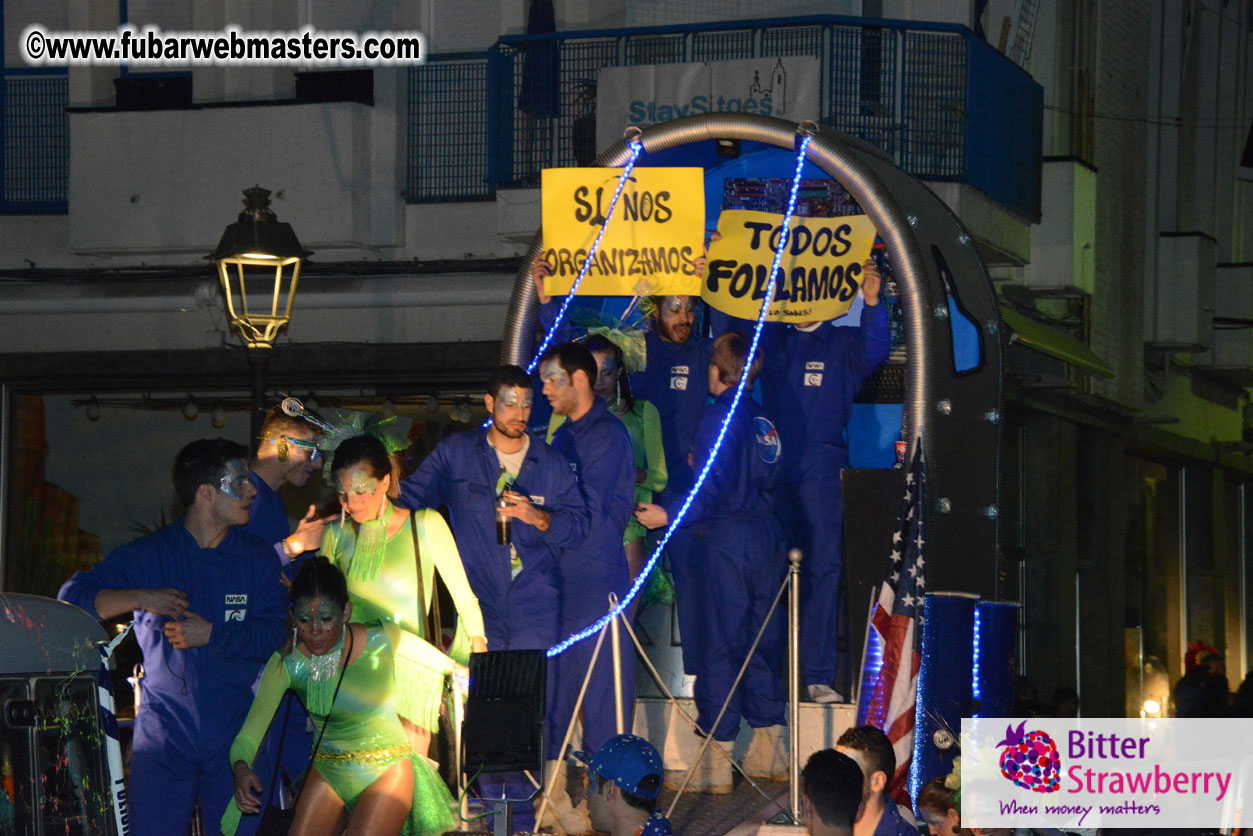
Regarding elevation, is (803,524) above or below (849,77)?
below

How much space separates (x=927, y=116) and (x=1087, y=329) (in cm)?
537

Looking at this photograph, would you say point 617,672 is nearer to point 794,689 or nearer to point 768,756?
point 794,689

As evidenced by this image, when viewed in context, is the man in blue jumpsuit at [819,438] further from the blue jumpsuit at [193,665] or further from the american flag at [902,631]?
the blue jumpsuit at [193,665]

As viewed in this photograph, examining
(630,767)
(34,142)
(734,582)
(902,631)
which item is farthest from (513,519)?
(34,142)

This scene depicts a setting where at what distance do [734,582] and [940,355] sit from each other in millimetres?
1661

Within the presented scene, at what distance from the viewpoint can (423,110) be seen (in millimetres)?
16953

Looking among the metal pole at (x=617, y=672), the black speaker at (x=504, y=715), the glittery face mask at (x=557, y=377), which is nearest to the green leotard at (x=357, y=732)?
the black speaker at (x=504, y=715)

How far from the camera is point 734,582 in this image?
32.5 ft

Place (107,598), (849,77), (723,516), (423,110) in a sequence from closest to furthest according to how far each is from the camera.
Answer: (107,598) → (723,516) → (849,77) → (423,110)

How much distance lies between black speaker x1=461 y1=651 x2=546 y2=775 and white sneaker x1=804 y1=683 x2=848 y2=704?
3298 mm

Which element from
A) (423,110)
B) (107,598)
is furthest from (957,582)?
(423,110)

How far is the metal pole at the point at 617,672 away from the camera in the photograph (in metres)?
8.70

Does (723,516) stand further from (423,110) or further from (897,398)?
(423,110)

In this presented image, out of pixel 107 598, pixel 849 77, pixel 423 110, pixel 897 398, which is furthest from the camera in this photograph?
pixel 423 110
